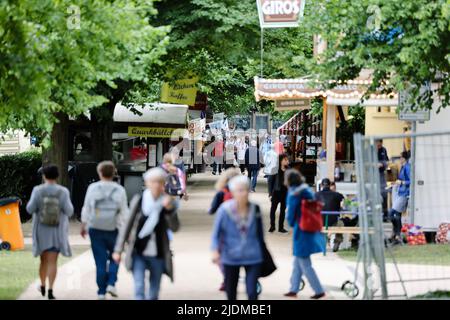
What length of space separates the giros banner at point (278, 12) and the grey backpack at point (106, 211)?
977cm

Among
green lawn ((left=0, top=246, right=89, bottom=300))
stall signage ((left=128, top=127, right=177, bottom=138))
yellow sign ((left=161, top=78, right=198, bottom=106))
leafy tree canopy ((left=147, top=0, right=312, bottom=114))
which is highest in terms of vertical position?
leafy tree canopy ((left=147, top=0, right=312, bottom=114))

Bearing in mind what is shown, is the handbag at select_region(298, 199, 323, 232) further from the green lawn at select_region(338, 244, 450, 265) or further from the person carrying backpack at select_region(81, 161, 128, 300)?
the green lawn at select_region(338, 244, 450, 265)

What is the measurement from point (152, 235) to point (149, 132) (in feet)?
73.3

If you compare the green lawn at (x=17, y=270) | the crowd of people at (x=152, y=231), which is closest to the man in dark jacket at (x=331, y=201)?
the green lawn at (x=17, y=270)

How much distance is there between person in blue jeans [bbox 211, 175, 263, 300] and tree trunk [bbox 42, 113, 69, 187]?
1491cm

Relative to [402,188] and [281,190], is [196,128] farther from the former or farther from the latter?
[402,188]

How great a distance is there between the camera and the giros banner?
21.3m

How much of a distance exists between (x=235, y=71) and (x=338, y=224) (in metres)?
22.8

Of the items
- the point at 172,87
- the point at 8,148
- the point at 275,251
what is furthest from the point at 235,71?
the point at 275,251

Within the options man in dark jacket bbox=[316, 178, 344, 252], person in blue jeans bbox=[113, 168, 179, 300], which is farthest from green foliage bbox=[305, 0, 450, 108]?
person in blue jeans bbox=[113, 168, 179, 300]

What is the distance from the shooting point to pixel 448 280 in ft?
49.4

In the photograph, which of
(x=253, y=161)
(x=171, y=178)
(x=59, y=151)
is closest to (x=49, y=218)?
(x=171, y=178)

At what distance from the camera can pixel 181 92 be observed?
30469 millimetres
